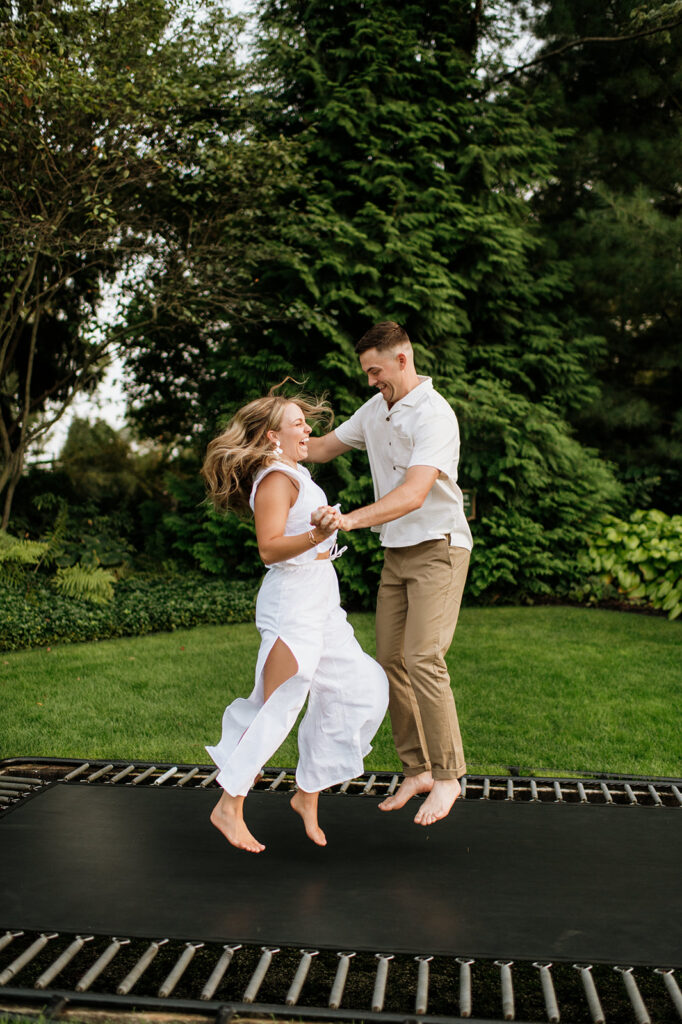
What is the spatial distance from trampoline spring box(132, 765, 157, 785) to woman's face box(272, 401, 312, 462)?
168cm

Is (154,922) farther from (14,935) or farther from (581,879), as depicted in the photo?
(581,879)

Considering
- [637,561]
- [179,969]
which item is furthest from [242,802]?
[637,561]

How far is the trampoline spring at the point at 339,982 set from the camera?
2.07m

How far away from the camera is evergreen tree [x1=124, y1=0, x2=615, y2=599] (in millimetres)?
8727

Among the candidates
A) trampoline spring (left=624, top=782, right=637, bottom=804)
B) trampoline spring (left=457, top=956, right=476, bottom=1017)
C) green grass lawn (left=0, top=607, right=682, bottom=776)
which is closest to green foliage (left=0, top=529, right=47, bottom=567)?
green grass lawn (left=0, top=607, right=682, bottom=776)

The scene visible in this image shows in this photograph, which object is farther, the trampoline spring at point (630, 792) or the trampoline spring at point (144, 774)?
the trampoline spring at point (144, 774)

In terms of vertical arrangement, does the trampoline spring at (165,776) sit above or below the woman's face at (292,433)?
below

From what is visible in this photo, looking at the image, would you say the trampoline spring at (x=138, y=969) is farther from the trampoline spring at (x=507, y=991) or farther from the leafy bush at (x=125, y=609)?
the leafy bush at (x=125, y=609)

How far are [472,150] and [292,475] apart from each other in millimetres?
7274

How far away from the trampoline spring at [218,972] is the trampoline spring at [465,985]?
0.58 m

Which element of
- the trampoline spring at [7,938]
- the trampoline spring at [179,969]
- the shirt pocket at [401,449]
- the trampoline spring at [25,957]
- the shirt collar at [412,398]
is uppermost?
the shirt collar at [412,398]

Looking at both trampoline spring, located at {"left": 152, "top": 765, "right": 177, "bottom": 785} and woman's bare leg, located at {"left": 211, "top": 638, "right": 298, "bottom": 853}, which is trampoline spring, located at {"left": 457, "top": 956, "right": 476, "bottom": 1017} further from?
trampoline spring, located at {"left": 152, "top": 765, "right": 177, "bottom": 785}

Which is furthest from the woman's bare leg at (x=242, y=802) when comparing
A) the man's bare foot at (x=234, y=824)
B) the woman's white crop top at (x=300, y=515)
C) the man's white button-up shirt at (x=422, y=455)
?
the man's white button-up shirt at (x=422, y=455)

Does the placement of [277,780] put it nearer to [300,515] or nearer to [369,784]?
[369,784]
